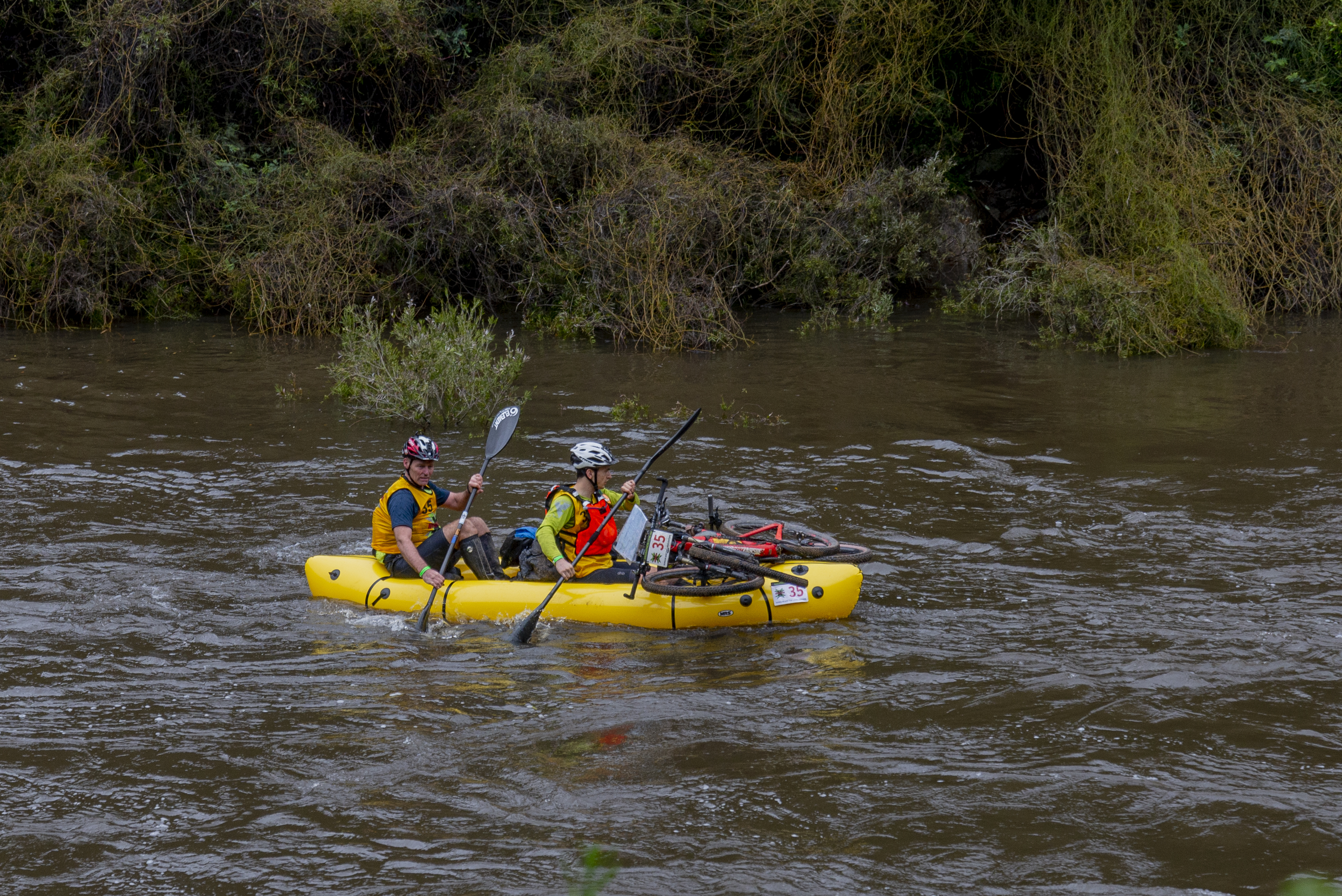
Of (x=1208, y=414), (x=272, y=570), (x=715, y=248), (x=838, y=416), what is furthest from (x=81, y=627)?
(x=715, y=248)

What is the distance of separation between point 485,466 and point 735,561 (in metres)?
2.13

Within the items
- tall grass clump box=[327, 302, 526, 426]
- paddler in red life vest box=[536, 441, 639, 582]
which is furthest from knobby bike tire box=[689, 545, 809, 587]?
tall grass clump box=[327, 302, 526, 426]

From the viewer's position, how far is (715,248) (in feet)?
51.7

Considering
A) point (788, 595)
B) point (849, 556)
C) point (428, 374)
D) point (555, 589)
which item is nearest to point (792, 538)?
point (849, 556)

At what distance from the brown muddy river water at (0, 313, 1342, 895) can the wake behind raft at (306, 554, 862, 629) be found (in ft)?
0.31

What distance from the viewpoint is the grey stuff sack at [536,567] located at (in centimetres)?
732

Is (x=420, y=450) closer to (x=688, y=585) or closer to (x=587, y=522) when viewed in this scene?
(x=587, y=522)

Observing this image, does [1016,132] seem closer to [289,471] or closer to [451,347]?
[451,347]

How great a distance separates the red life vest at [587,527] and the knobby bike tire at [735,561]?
760 mm

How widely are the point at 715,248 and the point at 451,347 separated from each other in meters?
5.51

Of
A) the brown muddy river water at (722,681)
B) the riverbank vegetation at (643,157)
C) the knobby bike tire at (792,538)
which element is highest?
the riverbank vegetation at (643,157)

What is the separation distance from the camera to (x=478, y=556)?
7.42 meters

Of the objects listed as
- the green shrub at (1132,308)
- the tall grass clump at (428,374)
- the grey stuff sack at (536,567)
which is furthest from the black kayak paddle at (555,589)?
the green shrub at (1132,308)

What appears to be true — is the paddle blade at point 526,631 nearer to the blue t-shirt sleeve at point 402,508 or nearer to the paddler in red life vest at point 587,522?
the paddler in red life vest at point 587,522
